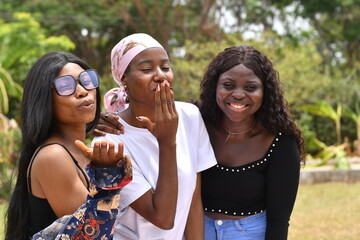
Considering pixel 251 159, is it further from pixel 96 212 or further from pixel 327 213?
pixel 327 213

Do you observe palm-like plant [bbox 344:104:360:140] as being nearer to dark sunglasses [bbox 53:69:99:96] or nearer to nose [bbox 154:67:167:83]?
nose [bbox 154:67:167:83]

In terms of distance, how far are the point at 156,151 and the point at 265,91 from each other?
0.68m

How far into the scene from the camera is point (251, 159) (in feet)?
9.06

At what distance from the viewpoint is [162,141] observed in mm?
2268

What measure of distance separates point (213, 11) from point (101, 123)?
72.1 feet

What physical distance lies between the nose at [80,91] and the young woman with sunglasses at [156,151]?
0.24m

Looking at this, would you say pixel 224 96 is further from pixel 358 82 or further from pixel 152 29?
pixel 152 29

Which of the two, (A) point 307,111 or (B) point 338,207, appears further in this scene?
(A) point 307,111

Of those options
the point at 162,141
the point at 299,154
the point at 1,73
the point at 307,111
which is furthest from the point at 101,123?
the point at 307,111

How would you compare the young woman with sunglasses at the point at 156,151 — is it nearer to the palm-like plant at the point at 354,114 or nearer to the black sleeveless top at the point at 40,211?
the black sleeveless top at the point at 40,211

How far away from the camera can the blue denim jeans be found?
2.75 meters

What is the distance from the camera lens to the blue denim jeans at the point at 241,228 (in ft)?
9.04

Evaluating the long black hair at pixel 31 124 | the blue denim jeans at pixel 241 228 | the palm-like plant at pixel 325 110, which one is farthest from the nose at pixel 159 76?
the palm-like plant at pixel 325 110

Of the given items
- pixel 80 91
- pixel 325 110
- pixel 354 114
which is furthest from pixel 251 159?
pixel 354 114
